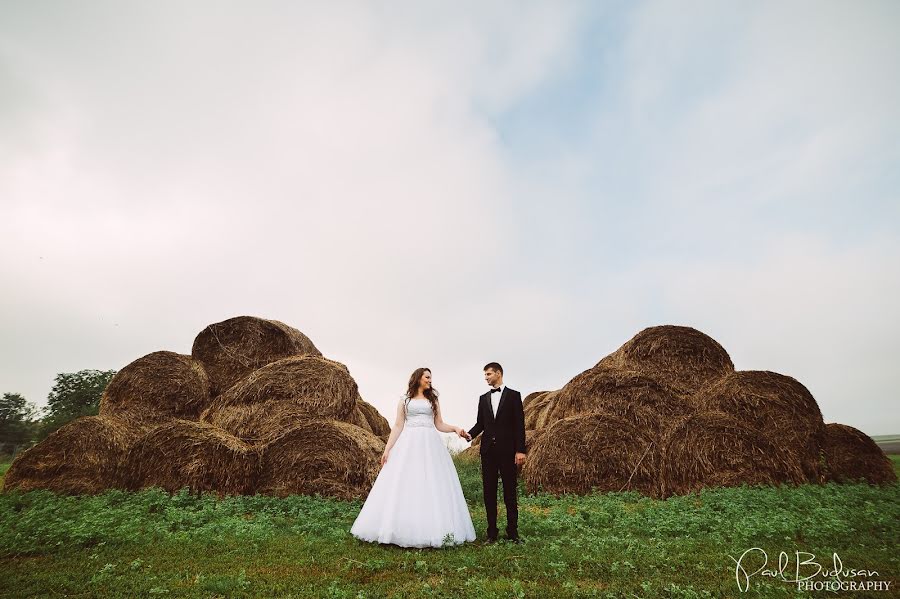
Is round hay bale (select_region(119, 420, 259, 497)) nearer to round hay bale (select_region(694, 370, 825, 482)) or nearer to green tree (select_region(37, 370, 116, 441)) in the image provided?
round hay bale (select_region(694, 370, 825, 482))

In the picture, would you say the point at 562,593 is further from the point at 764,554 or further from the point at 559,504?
the point at 559,504

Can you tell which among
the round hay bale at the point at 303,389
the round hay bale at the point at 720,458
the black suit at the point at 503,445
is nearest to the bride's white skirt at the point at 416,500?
the black suit at the point at 503,445

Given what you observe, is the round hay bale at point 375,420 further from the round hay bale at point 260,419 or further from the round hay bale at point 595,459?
the round hay bale at point 595,459

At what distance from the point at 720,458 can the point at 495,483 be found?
7.08 meters

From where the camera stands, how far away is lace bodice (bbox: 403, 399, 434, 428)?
7480 millimetres

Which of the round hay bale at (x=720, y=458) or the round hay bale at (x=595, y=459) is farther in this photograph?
the round hay bale at (x=595, y=459)

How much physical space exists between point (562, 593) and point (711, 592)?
151cm

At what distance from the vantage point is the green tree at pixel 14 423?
49.2 metres

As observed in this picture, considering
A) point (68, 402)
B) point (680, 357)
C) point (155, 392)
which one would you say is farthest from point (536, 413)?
point (68, 402)

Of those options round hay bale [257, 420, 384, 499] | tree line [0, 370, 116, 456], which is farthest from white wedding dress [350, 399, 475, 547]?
tree line [0, 370, 116, 456]

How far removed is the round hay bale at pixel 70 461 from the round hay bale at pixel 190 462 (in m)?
1.44

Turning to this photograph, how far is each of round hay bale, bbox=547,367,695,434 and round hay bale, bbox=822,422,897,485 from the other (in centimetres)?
350

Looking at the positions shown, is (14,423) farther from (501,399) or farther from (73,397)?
(501,399)
